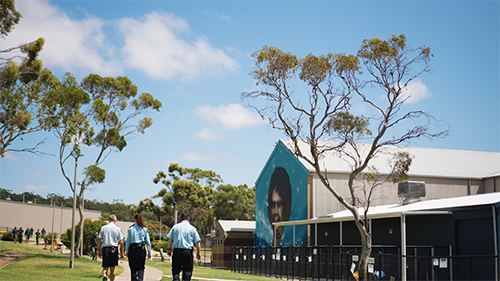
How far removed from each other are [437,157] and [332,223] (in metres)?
16.0

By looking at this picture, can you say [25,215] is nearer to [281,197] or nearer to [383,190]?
[281,197]

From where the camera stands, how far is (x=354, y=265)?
1748 cm

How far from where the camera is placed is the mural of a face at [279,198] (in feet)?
121

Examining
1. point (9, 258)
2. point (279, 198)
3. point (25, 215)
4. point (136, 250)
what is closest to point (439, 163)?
point (279, 198)

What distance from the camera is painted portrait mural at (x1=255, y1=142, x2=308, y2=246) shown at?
34781 mm

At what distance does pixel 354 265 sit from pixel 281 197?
20.7m

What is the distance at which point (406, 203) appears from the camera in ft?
85.8

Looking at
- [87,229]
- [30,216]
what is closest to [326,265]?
[87,229]

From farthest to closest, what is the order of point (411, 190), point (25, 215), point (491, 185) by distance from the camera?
point (25, 215) → point (491, 185) → point (411, 190)

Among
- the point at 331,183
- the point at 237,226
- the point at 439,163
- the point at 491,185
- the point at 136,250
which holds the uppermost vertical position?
the point at 439,163

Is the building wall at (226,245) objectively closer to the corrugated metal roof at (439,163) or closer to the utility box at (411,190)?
the corrugated metal roof at (439,163)

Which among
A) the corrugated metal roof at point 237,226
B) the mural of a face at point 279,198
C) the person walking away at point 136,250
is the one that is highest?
the mural of a face at point 279,198

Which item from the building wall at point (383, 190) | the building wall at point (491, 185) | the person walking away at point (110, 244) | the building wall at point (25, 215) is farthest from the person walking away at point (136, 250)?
the building wall at point (25, 215)

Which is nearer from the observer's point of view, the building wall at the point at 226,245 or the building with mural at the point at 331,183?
the building with mural at the point at 331,183
